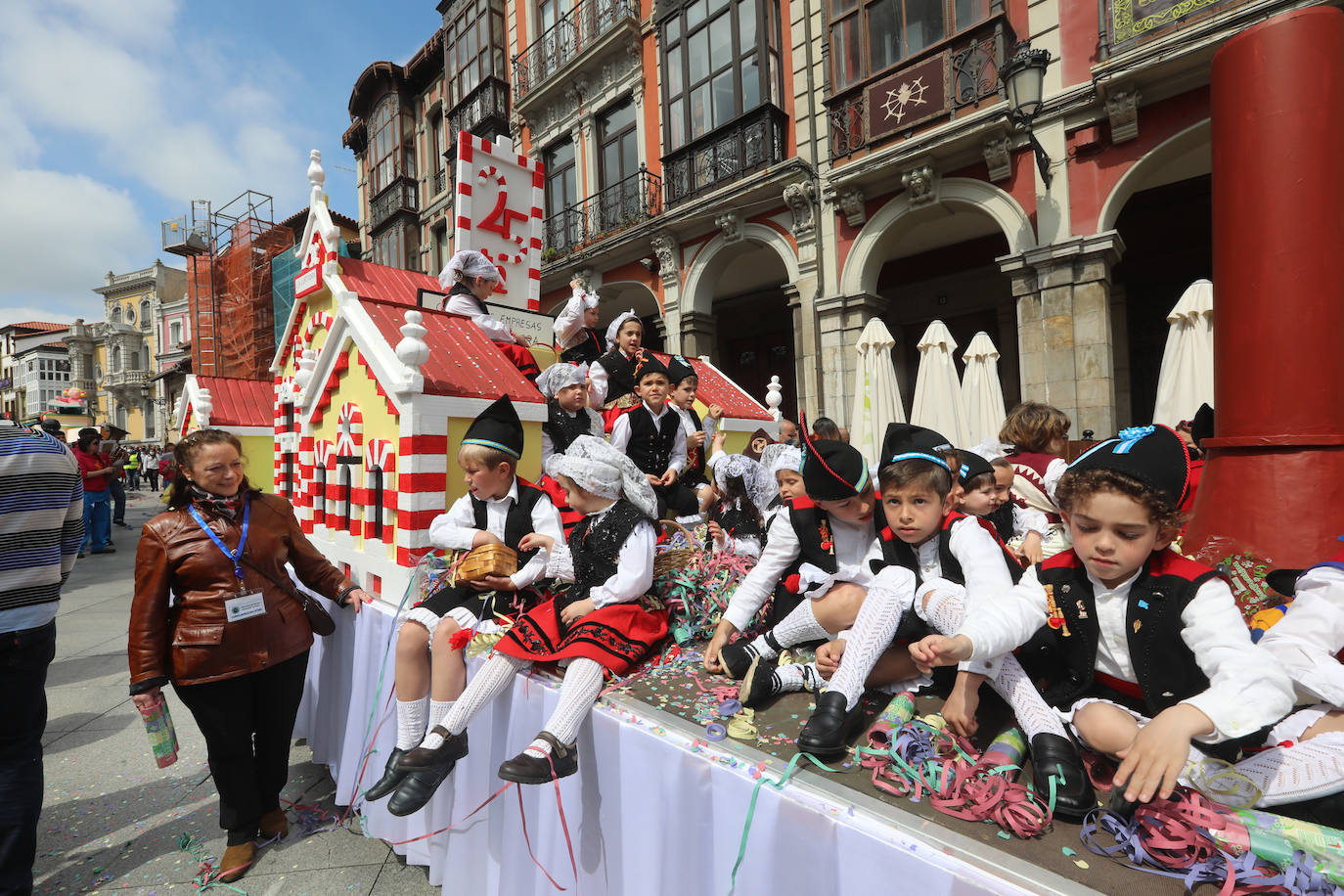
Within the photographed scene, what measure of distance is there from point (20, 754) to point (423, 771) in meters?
1.66

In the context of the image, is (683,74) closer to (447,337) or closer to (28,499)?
(447,337)

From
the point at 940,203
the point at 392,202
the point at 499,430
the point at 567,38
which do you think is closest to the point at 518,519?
the point at 499,430

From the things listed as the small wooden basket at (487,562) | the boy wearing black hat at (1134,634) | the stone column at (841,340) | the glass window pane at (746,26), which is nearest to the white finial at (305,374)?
the small wooden basket at (487,562)

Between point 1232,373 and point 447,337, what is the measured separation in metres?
3.81

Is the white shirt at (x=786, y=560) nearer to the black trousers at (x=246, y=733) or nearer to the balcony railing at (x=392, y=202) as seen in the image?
the black trousers at (x=246, y=733)

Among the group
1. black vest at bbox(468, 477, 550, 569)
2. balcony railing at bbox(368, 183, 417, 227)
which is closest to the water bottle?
black vest at bbox(468, 477, 550, 569)

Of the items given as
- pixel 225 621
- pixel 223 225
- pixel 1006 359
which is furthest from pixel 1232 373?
pixel 223 225

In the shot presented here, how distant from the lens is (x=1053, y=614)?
164 cm

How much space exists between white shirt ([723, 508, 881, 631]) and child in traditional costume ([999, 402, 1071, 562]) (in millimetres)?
894

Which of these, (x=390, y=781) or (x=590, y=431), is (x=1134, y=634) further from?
(x=590, y=431)

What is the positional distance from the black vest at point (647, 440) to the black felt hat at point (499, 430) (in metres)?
1.23

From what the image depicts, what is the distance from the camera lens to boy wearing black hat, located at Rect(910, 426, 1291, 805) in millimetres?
1239

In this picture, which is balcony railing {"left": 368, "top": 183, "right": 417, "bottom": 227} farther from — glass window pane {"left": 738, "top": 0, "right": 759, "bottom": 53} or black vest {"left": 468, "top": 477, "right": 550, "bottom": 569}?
black vest {"left": 468, "top": 477, "right": 550, "bottom": 569}

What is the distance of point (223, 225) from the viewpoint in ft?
57.6
